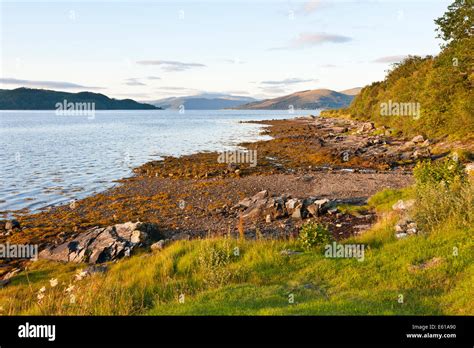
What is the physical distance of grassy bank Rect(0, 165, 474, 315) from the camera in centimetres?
990

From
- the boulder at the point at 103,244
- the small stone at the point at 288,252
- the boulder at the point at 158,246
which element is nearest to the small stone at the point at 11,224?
the boulder at the point at 103,244

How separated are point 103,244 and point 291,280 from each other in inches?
466

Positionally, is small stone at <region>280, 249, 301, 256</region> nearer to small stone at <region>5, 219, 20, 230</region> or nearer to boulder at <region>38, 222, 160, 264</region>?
boulder at <region>38, 222, 160, 264</region>

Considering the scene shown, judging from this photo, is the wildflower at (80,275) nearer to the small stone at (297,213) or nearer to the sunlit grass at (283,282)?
the sunlit grass at (283,282)

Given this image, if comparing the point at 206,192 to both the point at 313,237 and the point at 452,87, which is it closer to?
the point at 313,237

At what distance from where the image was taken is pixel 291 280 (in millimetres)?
12352

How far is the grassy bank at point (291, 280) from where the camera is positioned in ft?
32.5

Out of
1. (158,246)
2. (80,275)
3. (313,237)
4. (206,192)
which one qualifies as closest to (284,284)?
(313,237)

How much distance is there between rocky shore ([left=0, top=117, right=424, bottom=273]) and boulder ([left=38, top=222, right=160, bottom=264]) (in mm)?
221

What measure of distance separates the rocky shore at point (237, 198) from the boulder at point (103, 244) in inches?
8.7

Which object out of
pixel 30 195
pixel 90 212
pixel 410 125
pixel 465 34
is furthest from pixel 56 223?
pixel 410 125
